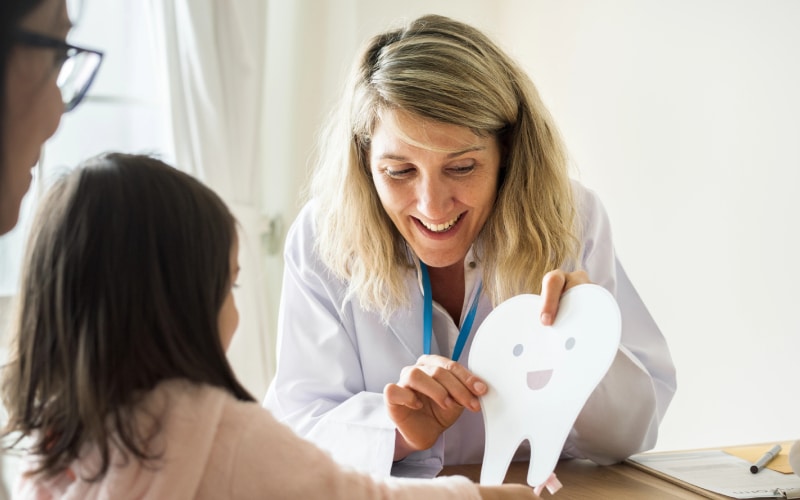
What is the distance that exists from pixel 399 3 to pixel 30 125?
2.64 m

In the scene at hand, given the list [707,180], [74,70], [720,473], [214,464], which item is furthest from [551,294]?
[707,180]

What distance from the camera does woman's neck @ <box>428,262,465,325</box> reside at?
160 centimetres

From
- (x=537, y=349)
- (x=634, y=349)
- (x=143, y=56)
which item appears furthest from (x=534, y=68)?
(x=537, y=349)

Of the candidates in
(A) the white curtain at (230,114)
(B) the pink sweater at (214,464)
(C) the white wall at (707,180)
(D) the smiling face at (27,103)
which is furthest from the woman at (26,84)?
(A) the white curtain at (230,114)

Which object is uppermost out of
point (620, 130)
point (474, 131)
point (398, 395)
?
point (474, 131)

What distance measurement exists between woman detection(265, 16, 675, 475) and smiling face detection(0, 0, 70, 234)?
723 mm

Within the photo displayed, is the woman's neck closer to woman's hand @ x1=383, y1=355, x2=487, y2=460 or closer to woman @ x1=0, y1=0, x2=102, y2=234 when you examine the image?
woman's hand @ x1=383, y1=355, x2=487, y2=460

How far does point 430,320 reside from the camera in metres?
1.52

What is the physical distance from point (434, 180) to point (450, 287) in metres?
0.28

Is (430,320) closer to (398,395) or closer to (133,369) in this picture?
(398,395)

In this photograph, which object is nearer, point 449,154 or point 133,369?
point 133,369

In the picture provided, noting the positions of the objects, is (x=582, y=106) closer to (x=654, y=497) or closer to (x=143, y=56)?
(x=143, y=56)

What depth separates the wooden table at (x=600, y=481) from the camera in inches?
45.9

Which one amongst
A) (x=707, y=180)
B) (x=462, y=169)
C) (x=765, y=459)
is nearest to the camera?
(x=765, y=459)
